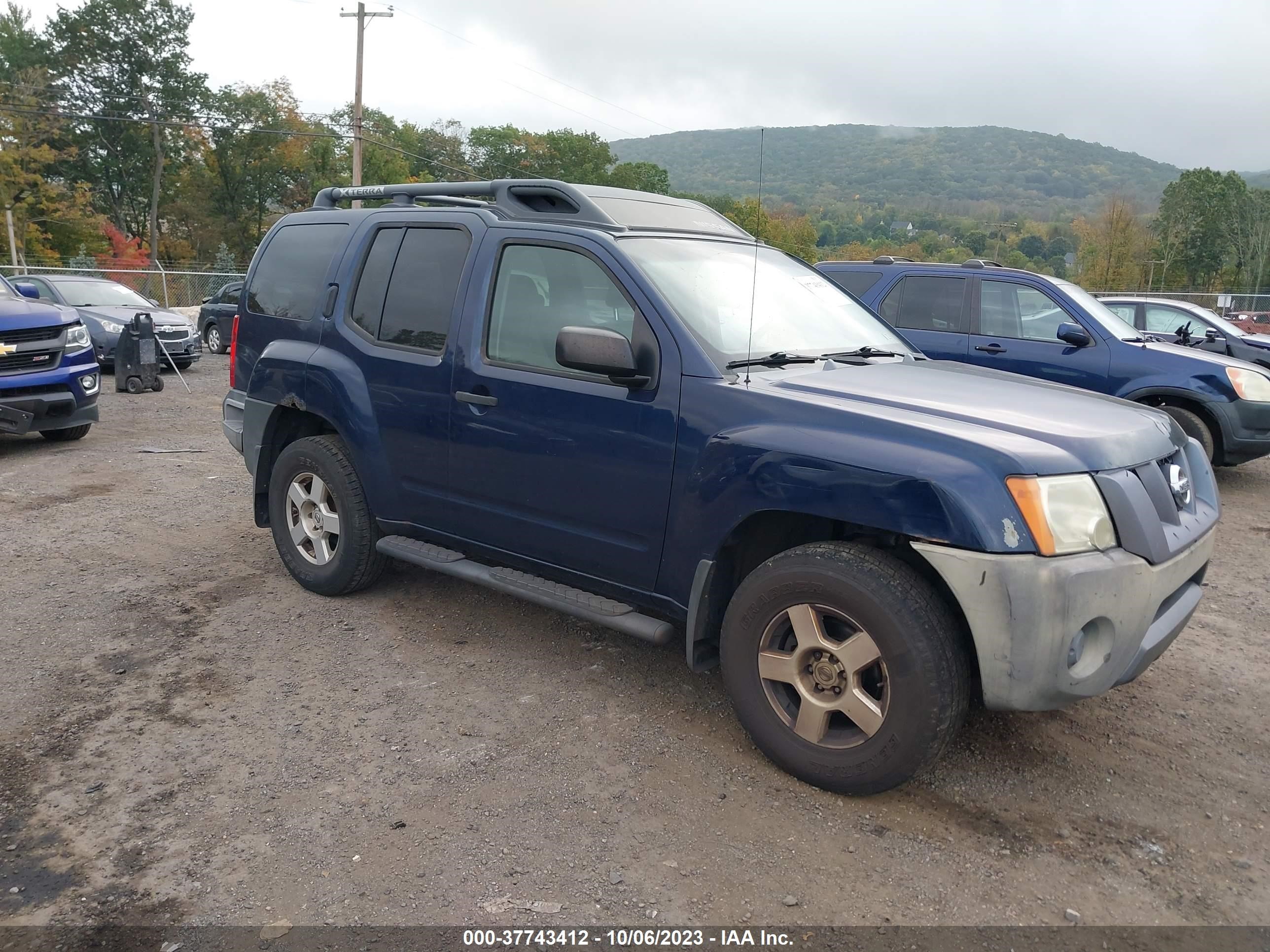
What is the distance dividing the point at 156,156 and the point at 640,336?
2601 inches

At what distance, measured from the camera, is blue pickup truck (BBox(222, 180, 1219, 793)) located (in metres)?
2.88

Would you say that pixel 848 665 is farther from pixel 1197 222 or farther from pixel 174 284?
pixel 1197 222

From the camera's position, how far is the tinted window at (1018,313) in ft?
27.1

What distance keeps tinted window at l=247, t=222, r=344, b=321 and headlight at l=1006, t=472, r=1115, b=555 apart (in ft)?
12.0

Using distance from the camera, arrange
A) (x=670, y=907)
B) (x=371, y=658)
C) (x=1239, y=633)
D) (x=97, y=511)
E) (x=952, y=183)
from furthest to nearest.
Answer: (x=952, y=183), (x=97, y=511), (x=1239, y=633), (x=371, y=658), (x=670, y=907)

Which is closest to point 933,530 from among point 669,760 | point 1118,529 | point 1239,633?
point 1118,529

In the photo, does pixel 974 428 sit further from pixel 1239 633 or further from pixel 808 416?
pixel 1239 633

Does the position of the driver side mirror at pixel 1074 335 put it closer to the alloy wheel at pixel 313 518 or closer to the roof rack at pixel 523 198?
the roof rack at pixel 523 198

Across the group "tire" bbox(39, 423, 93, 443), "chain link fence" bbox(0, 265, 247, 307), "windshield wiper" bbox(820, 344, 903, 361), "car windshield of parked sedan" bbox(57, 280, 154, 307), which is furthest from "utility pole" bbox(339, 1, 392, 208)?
"windshield wiper" bbox(820, 344, 903, 361)

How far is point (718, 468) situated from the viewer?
3336 millimetres

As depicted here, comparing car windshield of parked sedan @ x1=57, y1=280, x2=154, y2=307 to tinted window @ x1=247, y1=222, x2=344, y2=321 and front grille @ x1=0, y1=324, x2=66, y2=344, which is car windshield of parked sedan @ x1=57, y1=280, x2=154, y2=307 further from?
tinted window @ x1=247, y1=222, x2=344, y2=321

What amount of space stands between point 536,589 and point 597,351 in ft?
3.63

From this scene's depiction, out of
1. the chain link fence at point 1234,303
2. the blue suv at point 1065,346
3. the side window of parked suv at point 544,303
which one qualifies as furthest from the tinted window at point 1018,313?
the chain link fence at point 1234,303

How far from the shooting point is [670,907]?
264 centimetres
